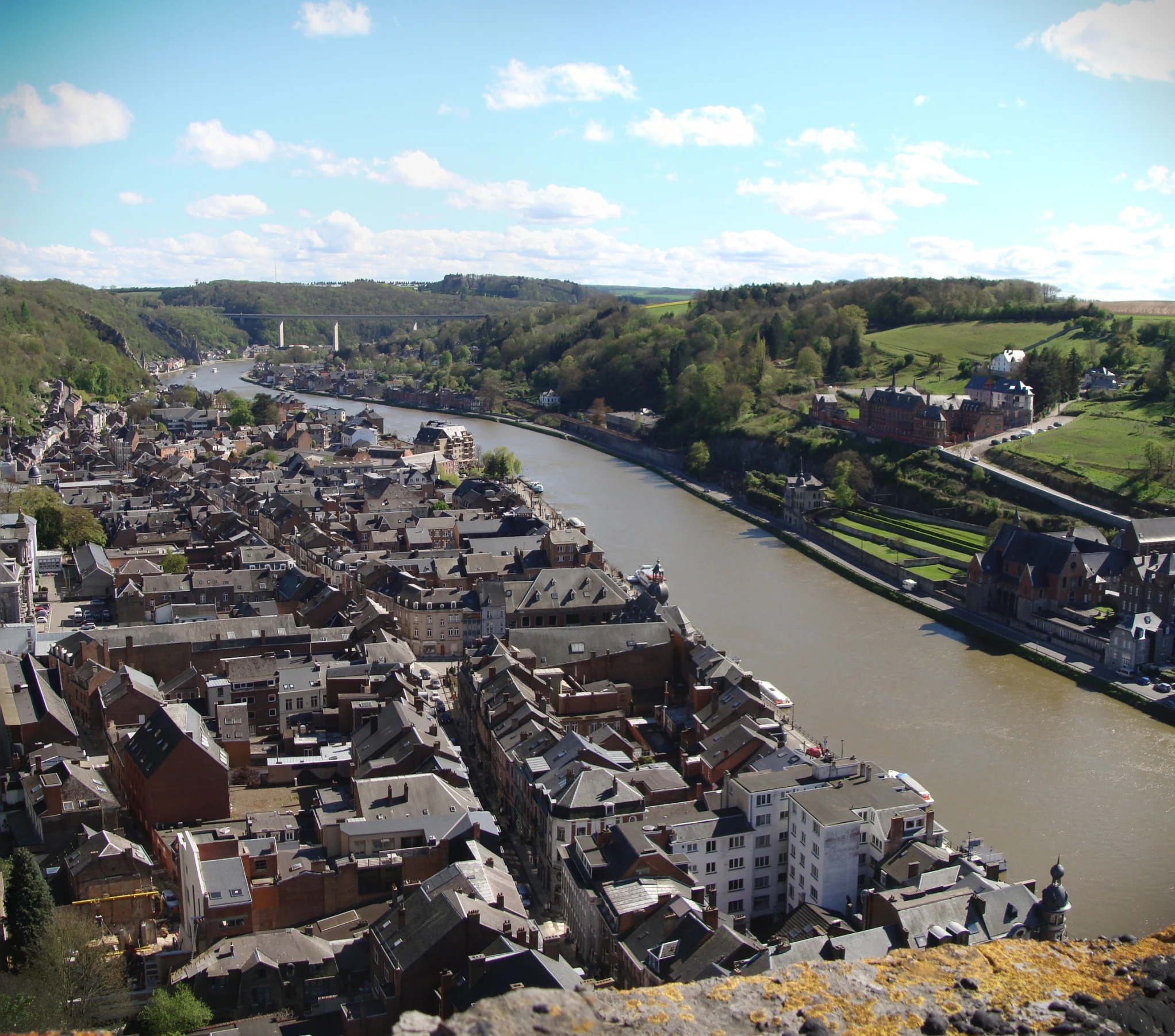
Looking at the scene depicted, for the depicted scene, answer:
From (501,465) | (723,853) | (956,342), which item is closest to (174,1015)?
(723,853)

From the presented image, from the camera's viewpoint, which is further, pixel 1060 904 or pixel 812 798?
pixel 812 798

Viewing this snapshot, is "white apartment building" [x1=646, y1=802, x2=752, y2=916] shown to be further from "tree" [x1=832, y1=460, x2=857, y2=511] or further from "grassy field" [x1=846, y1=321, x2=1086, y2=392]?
"grassy field" [x1=846, y1=321, x2=1086, y2=392]

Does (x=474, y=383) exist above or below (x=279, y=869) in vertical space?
above

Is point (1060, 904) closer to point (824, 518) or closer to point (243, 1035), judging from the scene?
point (243, 1035)

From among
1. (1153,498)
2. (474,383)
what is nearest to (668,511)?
(1153,498)

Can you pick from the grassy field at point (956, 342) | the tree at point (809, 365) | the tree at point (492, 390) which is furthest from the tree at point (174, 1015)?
the tree at point (492, 390)

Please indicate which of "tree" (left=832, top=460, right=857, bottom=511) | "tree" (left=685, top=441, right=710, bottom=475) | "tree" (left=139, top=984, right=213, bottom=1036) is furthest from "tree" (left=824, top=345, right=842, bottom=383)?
"tree" (left=139, top=984, right=213, bottom=1036)

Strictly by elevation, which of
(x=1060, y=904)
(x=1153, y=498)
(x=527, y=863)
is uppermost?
(x=1153, y=498)
